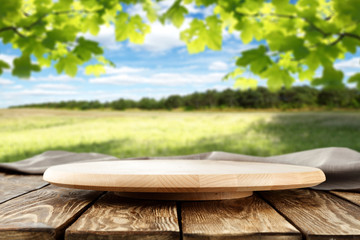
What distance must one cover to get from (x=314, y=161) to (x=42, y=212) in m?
1.21

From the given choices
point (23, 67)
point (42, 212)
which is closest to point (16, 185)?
point (42, 212)

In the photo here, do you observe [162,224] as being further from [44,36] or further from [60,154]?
[44,36]

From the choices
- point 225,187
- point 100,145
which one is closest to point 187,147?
point 100,145

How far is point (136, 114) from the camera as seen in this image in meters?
7.56

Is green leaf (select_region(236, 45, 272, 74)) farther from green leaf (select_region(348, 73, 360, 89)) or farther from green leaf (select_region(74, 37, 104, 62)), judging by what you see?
green leaf (select_region(74, 37, 104, 62))

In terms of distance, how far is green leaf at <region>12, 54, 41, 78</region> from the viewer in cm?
257

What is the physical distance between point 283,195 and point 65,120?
21.3ft

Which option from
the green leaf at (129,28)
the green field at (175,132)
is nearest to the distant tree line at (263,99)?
the green field at (175,132)

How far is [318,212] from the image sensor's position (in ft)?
2.89

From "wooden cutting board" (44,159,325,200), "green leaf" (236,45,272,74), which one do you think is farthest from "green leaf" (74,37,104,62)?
"wooden cutting board" (44,159,325,200)

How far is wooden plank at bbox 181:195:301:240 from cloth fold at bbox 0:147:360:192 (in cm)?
51

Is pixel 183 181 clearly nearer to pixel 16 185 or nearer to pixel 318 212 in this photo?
pixel 318 212

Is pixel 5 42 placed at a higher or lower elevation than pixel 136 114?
higher

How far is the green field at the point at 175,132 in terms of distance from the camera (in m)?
3.98
